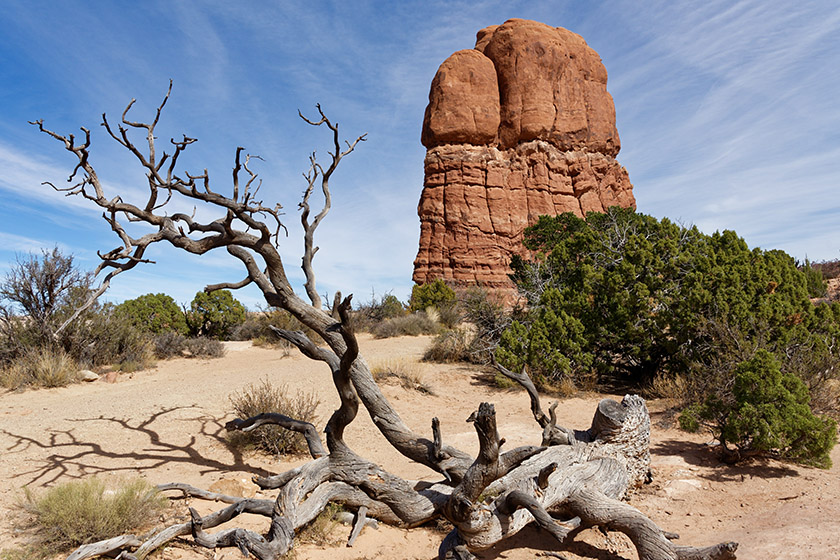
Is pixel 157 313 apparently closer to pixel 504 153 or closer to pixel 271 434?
pixel 271 434

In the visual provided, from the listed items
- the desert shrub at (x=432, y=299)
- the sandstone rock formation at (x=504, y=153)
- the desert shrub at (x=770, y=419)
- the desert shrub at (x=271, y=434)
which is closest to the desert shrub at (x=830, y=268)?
the sandstone rock formation at (x=504, y=153)

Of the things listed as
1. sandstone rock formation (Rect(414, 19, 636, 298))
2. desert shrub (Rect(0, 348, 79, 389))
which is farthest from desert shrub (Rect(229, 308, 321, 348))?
sandstone rock formation (Rect(414, 19, 636, 298))

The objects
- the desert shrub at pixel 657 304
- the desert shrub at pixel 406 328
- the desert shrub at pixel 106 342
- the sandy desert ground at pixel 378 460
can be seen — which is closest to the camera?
the sandy desert ground at pixel 378 460

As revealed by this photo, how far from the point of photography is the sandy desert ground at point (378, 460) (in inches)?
167

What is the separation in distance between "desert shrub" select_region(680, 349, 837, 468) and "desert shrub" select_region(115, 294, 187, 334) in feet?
53.4

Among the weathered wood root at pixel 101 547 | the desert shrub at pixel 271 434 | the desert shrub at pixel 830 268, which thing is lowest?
the weathered wood root at pixel 101 547

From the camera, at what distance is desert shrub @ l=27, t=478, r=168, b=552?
12.6 ft

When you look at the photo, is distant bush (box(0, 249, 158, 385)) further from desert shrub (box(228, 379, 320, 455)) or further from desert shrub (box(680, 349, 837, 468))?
desert shrub (box(680, 349, 837, 468))

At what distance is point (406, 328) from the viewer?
18.0 meters

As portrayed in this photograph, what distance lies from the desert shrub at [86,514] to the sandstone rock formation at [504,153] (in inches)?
1212

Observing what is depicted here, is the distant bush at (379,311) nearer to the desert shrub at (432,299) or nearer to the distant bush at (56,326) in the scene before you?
the desert shrub at (432,299)

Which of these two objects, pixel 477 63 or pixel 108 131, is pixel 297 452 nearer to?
pixel 108 131

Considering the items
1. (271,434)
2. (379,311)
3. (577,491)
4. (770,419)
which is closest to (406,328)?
(379,311)

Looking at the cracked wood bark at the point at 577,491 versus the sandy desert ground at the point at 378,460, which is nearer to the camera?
the cracked wood bark at the point at 577,491
